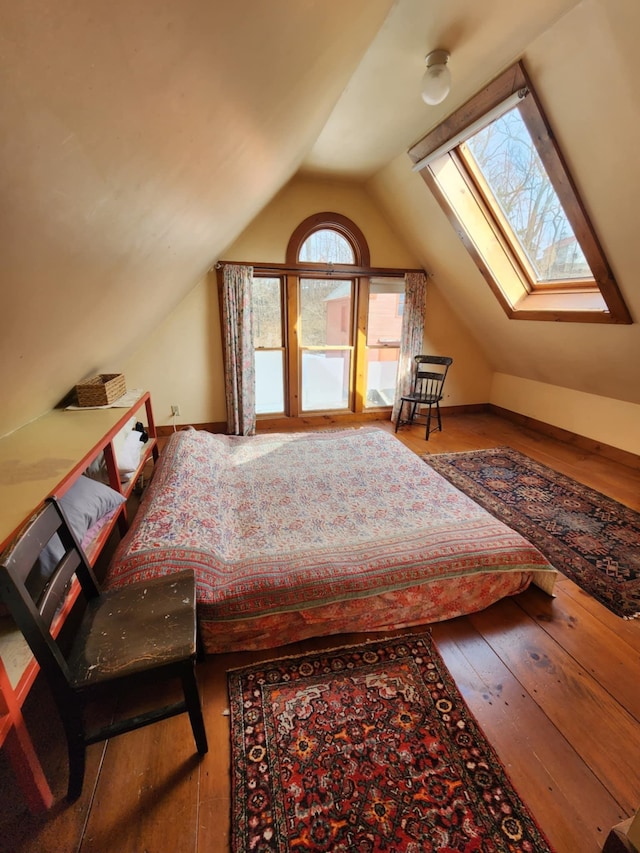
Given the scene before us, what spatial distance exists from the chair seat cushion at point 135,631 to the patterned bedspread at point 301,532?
0.46 ft

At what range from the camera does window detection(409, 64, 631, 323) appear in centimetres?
214

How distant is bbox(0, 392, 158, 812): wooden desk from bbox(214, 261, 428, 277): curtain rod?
7.25 ft

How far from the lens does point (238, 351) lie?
3732 millimetres

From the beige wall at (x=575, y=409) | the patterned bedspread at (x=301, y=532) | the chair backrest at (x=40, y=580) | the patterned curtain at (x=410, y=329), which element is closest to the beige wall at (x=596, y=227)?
the beige wall at (x=575, y=409)

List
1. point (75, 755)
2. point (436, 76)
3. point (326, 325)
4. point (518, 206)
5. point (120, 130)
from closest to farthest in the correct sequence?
point (120, 130)
point (75, 755)
point (436, 76)
point (518, 206)
point (326, 325)

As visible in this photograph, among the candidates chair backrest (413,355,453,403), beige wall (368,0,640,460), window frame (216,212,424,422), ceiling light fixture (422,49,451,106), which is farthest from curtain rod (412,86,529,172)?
chair backrest (413,355,453,403)

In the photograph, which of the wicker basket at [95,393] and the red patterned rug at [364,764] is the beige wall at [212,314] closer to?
the wicker basket at [95,393]

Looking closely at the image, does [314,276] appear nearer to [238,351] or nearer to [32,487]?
[238,351]

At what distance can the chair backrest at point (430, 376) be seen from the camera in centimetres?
410

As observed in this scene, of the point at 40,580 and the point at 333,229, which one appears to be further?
the point at 333,229

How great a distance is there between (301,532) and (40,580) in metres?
1.04

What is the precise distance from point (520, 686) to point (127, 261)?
212 centimetres

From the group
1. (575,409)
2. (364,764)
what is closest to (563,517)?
(575,409)

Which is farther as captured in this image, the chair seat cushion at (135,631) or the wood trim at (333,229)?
the wood trim at (333,229)
